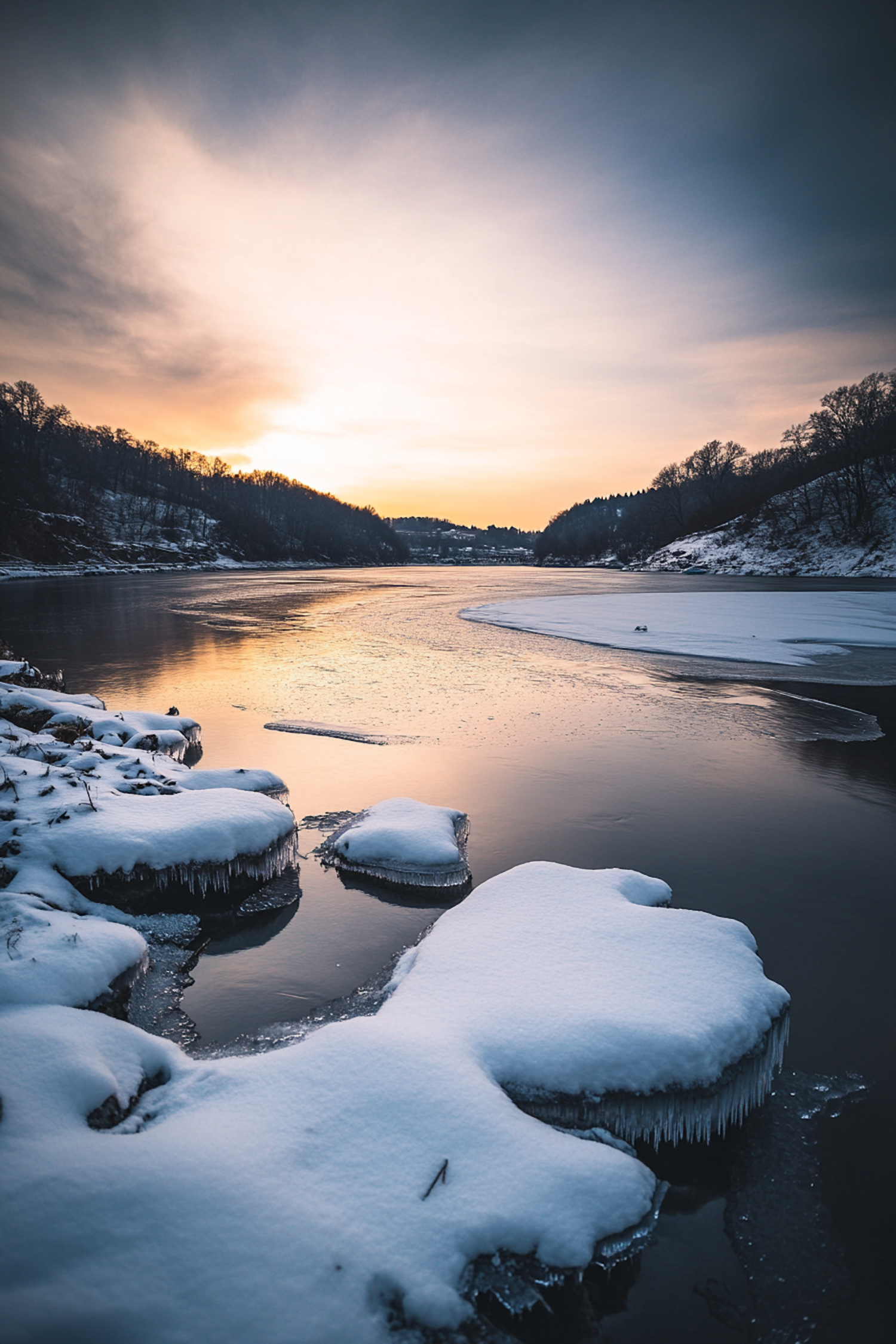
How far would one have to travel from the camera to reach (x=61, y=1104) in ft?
8.68

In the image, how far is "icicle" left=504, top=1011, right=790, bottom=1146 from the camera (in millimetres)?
2939

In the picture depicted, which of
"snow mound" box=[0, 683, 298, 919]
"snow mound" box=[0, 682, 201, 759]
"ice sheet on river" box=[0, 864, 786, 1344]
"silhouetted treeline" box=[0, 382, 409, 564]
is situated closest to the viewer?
"ice sheet on river" box=[0, 864, 786, 1344]

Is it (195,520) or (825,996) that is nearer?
(825,996)

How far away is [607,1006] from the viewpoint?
3.38 metres

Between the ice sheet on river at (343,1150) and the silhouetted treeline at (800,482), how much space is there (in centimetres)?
7088

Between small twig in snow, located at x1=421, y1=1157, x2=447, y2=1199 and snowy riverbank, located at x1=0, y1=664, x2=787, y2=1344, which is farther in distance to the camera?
small twig in snow, located at x1=421, y1=1157, x2=447, y2=1199

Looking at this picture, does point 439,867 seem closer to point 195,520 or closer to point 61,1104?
point 61,1104

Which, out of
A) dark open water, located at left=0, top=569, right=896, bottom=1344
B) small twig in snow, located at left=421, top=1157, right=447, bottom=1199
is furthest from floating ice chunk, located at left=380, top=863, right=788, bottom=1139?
small twig in snow, located at left=421, top=1157, right=447, bottom=1199

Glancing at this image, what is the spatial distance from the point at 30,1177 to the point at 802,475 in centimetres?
9039

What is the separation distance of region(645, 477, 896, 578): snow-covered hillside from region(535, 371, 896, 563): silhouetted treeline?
350 millimetres

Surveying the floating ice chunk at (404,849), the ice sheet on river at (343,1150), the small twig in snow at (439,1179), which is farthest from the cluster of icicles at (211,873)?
the small twig in snow at (439,1179)

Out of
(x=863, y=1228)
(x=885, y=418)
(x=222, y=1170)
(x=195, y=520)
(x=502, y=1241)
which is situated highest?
(x=885, y=418)

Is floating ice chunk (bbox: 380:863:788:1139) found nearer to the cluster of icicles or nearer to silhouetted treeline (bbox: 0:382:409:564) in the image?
the cluster of icicles

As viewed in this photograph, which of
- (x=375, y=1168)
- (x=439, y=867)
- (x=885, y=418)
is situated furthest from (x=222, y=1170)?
(x=885, y=418)
